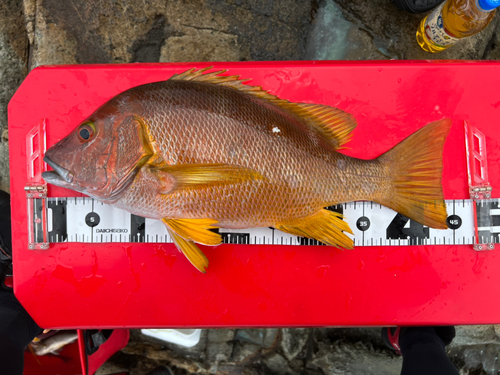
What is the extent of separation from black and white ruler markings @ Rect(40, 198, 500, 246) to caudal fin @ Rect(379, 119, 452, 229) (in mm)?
168

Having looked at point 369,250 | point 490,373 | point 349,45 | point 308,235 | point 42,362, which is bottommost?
point 490,373

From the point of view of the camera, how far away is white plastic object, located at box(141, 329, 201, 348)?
2.24 meters

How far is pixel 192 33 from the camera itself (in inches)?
82.0

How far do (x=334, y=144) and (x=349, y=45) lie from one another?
1.02 m

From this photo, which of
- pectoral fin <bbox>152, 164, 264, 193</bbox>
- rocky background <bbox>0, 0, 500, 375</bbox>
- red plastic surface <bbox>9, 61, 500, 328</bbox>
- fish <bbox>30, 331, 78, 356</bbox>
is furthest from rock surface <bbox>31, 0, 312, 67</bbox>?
fish <bbox>30, 331, 78, 356</bbox>

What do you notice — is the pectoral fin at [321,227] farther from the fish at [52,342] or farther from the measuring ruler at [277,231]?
the fish at [52,342]

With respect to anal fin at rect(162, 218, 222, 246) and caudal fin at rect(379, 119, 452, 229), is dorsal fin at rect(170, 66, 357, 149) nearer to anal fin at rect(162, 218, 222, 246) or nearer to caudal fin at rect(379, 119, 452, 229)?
caudal fin at rect(379, 119, 452, 229)

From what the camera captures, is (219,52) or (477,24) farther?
(219,52)

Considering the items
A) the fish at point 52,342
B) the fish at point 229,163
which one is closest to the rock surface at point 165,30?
the fish at point 229,163

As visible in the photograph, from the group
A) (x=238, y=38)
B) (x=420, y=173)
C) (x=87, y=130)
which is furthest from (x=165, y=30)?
(x=420, y=173)

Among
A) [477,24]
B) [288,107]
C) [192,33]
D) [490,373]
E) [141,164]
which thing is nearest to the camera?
[141,164]

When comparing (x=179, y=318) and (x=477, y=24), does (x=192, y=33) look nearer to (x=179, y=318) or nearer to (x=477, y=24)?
(x=477, y=24)

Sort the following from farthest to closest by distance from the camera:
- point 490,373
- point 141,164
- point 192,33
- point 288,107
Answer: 1. point 490,373
2. point 192,33
3. point 288,107
4. point 141,164

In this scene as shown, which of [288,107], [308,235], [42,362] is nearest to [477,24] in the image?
[288,107]
